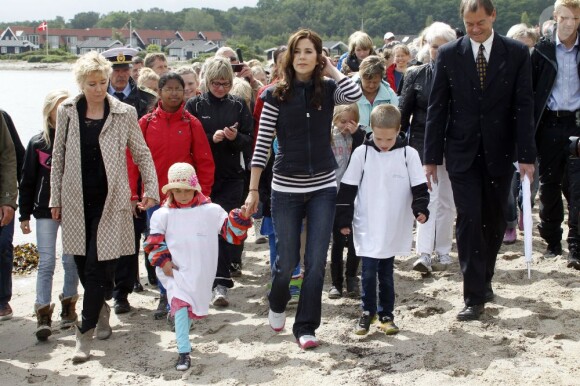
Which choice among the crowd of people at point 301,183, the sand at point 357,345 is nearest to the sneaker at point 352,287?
the sand at point 357,345

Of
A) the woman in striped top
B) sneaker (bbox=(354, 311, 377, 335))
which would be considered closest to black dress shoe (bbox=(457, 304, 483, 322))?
sneaker (bbox=(354, 311, 377, 335))

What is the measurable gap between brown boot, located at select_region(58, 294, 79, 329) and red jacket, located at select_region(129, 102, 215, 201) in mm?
1085

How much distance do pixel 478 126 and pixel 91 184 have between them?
2.85m

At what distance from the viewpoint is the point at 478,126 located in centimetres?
588

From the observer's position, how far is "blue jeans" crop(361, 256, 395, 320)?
591cm

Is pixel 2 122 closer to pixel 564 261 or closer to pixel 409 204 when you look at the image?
pixel 409 204

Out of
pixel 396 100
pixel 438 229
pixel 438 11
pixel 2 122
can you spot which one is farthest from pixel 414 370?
pixel 438 11

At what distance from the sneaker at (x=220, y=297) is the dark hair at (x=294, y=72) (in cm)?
223

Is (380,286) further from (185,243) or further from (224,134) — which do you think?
(224,134)

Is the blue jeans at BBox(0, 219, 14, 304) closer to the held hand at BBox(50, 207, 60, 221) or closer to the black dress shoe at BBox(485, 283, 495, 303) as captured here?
the held hand at BBox(50, 207, 60, 221)

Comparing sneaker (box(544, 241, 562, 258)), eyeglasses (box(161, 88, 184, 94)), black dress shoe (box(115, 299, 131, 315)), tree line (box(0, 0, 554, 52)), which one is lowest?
black dress shoe (box(115, 299, 131, 315))

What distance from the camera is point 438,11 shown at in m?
104

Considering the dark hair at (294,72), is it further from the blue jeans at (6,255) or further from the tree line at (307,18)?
the tree line at (307,18)

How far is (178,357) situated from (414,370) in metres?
1.69
